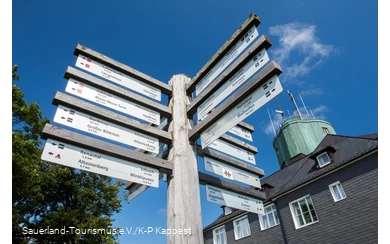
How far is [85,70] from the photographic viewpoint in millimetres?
3684

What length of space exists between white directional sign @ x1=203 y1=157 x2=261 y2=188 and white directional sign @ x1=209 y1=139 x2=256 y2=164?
226 millimetres

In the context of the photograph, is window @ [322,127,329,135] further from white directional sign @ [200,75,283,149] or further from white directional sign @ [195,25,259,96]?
white directional sign @ [200,75,283,149]

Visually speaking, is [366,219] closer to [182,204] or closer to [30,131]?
[182,204]

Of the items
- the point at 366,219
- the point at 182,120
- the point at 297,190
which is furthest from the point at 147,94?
the point at 297,190

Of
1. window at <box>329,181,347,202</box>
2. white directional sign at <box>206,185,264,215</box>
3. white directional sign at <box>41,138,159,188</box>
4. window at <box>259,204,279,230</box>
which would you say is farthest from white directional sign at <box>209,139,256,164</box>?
window at <box>259,204,279,230</box>

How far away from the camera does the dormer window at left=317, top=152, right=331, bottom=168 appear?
18.0 meters

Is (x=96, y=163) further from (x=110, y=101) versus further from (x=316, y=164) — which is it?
(x=316, y=164)

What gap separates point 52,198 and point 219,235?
14.3 meters

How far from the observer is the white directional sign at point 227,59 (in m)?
3.59

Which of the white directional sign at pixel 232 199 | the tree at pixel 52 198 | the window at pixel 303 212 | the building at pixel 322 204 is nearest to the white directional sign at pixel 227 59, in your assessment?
the white directional sign at pixel 232 199

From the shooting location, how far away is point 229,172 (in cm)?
404

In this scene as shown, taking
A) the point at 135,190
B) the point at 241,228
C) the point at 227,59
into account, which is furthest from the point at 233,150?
the point at 241,228

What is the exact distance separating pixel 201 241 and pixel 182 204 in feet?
1.55

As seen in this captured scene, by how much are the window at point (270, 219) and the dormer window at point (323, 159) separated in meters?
4.78
